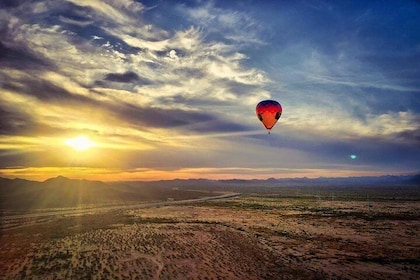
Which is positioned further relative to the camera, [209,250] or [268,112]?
[268,112]

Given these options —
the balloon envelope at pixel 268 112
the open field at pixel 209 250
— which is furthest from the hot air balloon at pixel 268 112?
the open field at pixel 209 250

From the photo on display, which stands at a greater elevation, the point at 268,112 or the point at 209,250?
the point at 268,112

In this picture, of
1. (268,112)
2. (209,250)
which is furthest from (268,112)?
(209,250)

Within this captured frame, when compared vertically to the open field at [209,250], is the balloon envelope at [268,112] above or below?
above

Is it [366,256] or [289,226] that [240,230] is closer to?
[289,226]

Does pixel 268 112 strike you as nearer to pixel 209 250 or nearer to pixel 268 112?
pixel 268 112

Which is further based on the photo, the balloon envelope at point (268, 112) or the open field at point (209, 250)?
the balloon envelope at point (268, 112)

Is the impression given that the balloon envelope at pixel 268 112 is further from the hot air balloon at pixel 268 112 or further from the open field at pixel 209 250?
the open field at pixel 209 250

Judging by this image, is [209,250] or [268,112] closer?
[209,250]
